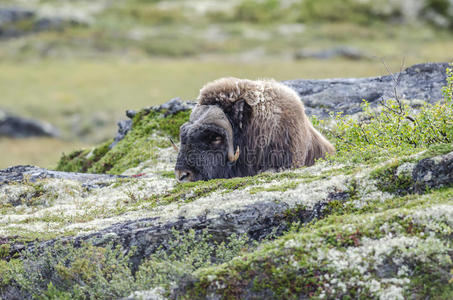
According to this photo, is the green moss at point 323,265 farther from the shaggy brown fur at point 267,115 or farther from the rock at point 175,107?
the rock at point 175,107

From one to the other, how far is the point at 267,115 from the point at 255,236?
10.9 feet

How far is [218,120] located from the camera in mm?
8312

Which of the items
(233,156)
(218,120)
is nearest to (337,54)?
(218,120)

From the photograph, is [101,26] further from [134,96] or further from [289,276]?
[289,276]

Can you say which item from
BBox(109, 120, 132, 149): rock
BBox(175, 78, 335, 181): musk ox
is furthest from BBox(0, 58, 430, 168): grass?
BBox(175, 78, 335, 181): musk ox

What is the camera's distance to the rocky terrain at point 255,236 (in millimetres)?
4547

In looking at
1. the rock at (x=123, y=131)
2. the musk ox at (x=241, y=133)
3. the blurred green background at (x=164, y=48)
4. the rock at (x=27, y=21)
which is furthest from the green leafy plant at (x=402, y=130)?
the rock at (x=27, y=21)

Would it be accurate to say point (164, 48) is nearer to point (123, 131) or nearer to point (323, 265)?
point (123, 131)

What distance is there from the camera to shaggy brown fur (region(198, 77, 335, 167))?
28.0 feet

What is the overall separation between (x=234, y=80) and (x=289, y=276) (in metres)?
5.05

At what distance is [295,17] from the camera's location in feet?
258

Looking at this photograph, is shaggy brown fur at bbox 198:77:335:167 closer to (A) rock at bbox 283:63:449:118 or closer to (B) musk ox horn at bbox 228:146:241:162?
(B) musk ox horn at bbox 228:146:241:162

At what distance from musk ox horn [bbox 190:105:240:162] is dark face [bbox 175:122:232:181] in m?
0.07

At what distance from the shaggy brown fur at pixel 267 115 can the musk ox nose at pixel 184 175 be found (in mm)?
1098
